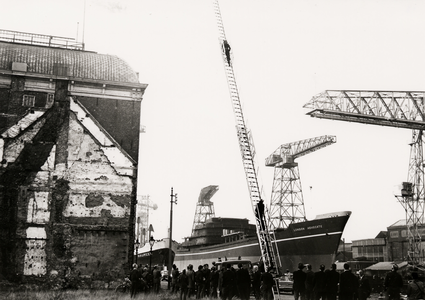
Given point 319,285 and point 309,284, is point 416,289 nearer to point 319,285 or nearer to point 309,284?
point 319,285

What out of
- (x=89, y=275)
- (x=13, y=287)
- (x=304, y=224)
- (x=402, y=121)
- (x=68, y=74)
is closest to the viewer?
(x=13, y=287)

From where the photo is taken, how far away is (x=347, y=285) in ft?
42.2

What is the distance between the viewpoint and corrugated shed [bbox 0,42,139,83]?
2866 cm

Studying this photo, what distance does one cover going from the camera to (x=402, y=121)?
117 ft

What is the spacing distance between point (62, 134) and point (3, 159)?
3614 mm

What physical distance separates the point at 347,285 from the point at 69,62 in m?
22.9

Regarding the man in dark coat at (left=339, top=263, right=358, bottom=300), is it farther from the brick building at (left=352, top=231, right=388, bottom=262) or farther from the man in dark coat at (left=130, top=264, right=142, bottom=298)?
the brick building at (left=352, top=231, right=388, bottom=262)

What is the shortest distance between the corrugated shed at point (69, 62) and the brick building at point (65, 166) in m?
0.06

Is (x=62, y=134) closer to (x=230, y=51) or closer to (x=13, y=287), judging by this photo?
(x=13, y=287)

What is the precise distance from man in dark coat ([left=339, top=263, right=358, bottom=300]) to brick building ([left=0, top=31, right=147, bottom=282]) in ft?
54.3

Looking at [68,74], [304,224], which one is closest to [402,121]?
[304,224]

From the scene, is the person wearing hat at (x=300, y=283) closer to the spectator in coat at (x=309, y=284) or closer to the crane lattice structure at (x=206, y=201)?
the spectator in coat at (x=309, y=284)

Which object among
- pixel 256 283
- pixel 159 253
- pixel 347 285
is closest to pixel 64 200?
pixel 256 283

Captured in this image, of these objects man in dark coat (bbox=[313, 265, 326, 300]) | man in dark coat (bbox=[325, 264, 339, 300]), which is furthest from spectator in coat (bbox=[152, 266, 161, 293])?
man in dark coat (bbox=[325, 264, 339, 300])
